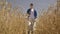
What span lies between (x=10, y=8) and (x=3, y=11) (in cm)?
13

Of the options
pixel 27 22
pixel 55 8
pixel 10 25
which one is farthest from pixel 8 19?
pixel 55 8

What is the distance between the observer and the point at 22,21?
439cm

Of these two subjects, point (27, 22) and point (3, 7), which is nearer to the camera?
point (3, 7)

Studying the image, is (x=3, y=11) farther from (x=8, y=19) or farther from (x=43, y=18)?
(x=43, y=18)

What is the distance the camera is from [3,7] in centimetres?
417

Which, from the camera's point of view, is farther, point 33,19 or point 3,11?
point 33,19

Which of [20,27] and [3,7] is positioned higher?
[3,7]

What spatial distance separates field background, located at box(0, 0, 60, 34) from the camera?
414 cm

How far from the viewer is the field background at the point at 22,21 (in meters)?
4.14

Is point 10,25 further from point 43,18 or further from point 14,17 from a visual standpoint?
point 43,18

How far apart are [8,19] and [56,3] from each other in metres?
0.85

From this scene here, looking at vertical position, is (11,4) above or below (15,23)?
above

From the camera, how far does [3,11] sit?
4180mm


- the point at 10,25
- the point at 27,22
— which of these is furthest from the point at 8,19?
the point at 27,22
